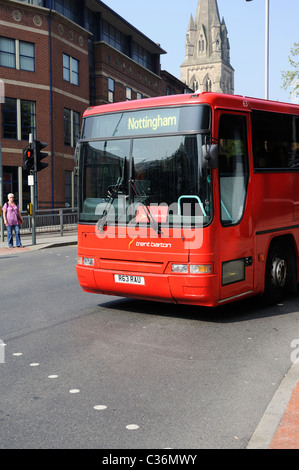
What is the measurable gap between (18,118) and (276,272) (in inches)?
Result: 966

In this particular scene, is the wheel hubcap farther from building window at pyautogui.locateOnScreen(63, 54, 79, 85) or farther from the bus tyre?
building window at pyautogui.locateOnScreen(63, 54, 79, 85)

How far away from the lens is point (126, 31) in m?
42.9

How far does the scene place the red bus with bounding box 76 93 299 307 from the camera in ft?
22.7

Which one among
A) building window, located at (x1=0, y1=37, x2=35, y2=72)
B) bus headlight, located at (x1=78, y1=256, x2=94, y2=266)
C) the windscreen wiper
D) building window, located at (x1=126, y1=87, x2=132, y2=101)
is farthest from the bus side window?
building window, located at (x1=126, y1=87, x2=132, y2=101)

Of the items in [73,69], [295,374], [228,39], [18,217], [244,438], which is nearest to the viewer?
[244,438]

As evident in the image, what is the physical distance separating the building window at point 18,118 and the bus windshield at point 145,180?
23.1 meters

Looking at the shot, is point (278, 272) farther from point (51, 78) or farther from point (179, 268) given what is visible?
point (51, 78)

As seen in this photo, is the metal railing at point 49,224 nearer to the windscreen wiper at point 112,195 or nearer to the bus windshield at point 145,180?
the bus windshield at point 145,180

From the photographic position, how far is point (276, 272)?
8266mm

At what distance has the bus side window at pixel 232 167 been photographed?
7133mm

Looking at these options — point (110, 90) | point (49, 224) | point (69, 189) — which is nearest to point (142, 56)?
point (110, 90)

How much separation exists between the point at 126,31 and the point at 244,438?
42.8 m

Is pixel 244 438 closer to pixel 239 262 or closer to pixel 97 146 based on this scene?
pixel 239 262
